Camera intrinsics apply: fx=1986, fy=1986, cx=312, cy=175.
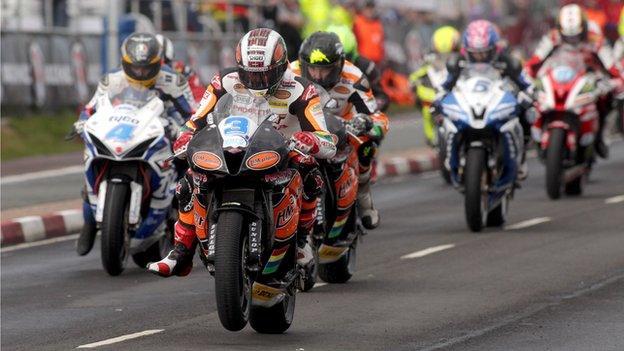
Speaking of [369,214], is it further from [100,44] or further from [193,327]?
→ [100,44]

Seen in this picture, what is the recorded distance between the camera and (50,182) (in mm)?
22234

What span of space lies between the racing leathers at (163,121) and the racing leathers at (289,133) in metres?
3.32

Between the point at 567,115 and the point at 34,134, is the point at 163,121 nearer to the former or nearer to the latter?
the point at 567,115

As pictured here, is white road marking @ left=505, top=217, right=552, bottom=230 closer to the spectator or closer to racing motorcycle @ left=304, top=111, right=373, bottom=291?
racing motorcycle @ left=304, top=111, right=373, bottom=291

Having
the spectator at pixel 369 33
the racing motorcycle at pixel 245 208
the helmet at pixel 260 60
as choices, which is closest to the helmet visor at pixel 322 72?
the helmet at pixel 260 60

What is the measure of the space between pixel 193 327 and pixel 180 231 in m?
0.80

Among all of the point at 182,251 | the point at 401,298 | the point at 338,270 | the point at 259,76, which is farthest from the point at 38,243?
the point at 259,76

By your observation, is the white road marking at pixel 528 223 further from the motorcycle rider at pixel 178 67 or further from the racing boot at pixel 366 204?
the racing boot at pixel 366 204

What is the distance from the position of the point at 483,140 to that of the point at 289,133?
18.8 ft

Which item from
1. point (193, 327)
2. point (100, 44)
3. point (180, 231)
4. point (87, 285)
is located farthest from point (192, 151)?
point (100, 44)

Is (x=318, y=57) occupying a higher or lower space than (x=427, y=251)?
higher

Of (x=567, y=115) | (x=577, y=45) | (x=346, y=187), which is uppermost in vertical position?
(x=346, y=187)

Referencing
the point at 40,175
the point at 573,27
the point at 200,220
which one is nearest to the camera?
the point at 200,220

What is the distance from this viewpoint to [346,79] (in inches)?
563
